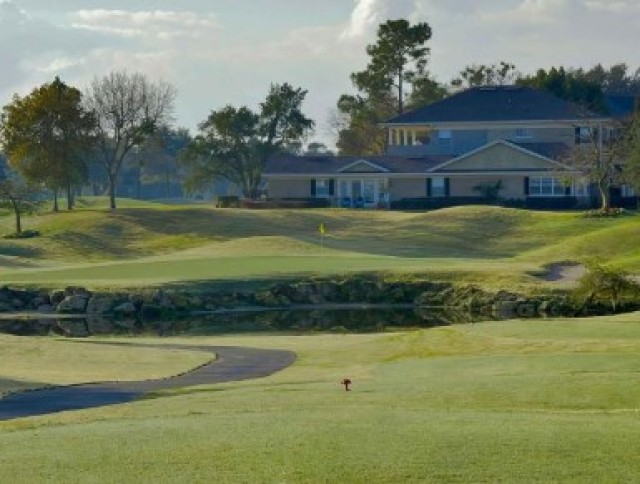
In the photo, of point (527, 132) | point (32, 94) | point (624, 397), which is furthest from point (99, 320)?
point (527, 132)

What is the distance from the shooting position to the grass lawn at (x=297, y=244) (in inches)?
2830

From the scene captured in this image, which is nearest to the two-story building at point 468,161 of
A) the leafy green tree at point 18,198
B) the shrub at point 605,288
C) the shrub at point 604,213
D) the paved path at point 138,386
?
the shrub at point 604,213

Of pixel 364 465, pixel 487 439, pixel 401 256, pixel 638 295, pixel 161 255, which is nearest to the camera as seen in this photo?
pixel 364 465

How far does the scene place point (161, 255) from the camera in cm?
9038

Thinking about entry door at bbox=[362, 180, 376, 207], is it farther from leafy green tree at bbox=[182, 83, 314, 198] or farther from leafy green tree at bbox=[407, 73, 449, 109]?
leafy green tree at bbox=[407, 73, 449, 109]

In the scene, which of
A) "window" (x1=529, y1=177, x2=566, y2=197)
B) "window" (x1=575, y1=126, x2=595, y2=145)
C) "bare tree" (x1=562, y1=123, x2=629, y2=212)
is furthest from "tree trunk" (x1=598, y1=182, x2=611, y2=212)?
"window" (x1=575, y1=126, x2=595, y2=145)

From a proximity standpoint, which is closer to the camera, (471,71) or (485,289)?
(485,289)

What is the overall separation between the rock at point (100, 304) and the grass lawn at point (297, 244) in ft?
9.97

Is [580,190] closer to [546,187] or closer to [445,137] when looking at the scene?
[546,187]

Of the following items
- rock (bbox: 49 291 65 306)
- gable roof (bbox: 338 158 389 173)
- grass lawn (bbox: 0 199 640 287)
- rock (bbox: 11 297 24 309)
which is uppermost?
gable roof (bbox: 338 158 389 173)

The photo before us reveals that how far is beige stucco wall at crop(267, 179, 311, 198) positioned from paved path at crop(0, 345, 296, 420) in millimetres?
69395

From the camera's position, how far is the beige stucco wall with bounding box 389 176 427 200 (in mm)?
111188

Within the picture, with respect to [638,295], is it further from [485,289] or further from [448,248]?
[448,248]

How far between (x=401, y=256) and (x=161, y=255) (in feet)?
55.1
